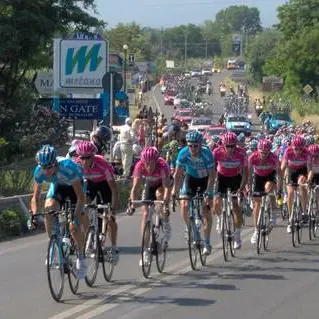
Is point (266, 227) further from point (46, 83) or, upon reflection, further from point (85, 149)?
point (46, 83)

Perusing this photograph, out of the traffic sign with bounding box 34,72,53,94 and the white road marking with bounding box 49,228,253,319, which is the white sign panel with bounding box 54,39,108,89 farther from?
the white road marking with bounding box 49,228,253,319

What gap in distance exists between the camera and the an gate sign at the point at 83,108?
24.5 m

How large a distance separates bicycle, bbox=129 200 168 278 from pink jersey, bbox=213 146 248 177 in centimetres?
250

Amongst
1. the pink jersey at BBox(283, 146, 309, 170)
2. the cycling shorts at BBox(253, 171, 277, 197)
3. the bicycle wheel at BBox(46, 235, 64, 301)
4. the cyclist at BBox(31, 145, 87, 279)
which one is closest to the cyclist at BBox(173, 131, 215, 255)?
the cycling shorts at BBox(253, 171, 277, 197)

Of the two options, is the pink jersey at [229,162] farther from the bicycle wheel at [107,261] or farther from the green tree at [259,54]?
the green tree at [259,54]

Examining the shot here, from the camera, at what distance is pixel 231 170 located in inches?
628

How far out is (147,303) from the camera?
37.4 ft

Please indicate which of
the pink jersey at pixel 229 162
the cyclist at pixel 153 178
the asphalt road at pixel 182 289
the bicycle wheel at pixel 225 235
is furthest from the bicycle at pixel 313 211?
the cyclist at pixel 153 178

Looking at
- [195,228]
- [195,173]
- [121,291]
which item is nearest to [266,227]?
[195,173]

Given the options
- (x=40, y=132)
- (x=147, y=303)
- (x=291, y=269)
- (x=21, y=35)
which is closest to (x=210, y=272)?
(x=291, y=269)

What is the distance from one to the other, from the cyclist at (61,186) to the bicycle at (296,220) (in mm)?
5768

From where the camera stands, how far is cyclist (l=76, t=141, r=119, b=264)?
12.7 metres

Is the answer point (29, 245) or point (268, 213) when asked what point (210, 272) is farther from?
point (29, 245)

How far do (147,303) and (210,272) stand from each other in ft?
8.32
